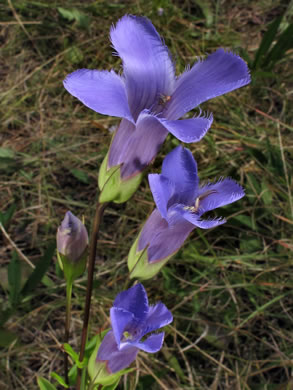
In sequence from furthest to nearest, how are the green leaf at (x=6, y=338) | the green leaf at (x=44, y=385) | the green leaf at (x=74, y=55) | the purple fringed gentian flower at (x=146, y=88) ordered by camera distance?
the green leaf at (x=74, y=55)
the green leaf at (x=6, y=338)
the green leaf at (x=44, y=385)
the purple fringed gentian flower at (x=146, y=88)

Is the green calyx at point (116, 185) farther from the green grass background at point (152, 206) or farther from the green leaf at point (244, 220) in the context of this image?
the green leaf at point (244, 220)

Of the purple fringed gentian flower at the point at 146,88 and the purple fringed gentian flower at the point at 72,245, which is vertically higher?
the purple fringed gentian flower at the point at 146,88

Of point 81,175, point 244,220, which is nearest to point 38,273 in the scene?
point 81,175

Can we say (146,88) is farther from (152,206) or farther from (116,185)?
(152,206)

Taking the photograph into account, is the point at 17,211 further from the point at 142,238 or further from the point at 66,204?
the point at 142,238

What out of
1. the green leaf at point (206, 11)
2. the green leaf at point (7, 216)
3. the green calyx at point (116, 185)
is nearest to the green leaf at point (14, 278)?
the green leaf at point (7, 216)

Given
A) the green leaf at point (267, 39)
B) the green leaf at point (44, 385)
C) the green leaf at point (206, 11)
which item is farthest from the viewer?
the green leaf at point (206, 11)

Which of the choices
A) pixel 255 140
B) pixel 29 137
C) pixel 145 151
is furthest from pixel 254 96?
pixel 145 151
